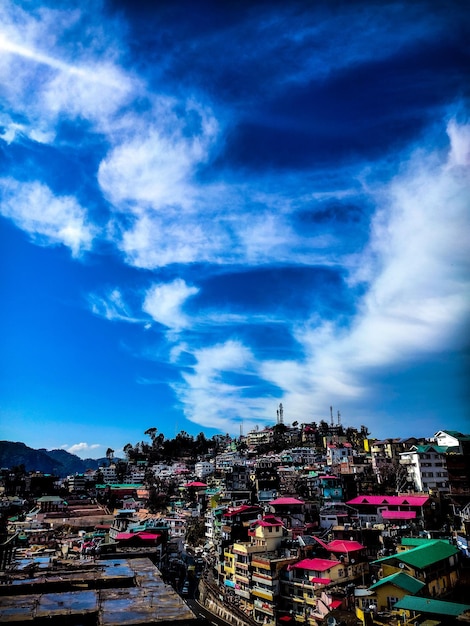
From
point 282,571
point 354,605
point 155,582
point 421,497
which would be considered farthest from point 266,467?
point 155,582

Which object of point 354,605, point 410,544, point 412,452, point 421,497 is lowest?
point 354,605

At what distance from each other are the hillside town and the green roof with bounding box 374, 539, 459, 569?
0.18 feet

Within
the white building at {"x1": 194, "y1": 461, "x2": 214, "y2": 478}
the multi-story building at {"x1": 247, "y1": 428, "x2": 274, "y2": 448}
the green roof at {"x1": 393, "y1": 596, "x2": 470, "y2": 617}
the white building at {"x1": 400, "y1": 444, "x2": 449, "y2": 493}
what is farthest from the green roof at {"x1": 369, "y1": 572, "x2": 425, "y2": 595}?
the multi-story building at {"x1": 247, "y1": 428, "x2": 274, "y2": 448}

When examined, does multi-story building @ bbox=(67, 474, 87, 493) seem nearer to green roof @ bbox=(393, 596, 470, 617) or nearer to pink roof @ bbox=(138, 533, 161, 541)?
pink roof @ bbox=(138, 533, 161, 541)

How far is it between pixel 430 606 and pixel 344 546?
549cm

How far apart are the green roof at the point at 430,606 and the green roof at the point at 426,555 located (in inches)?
64.5

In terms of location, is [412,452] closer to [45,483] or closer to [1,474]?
[45,483]

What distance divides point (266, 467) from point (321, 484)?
Answer: 934cm

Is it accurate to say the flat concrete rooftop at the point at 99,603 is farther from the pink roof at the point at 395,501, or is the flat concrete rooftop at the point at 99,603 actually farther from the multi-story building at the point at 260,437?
the multi-story building at the point at 260,437

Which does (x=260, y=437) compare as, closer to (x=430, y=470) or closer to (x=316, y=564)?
(x=430, y=470)

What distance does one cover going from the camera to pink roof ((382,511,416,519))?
1898 cm

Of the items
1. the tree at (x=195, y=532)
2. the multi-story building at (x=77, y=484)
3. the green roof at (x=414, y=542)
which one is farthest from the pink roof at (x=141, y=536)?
the multi-story building at (x=77, y=484)

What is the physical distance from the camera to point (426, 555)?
12.8 meters

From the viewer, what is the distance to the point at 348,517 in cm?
2038
